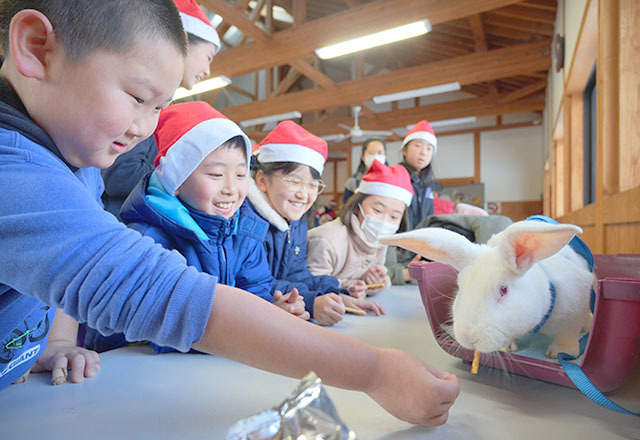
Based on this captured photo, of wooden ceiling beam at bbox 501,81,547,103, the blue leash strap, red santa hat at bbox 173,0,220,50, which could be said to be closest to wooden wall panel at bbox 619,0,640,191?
the blue leash strap

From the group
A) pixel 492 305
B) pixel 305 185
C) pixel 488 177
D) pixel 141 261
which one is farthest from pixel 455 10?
pixel 488 177

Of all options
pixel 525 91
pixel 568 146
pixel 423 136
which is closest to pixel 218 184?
pixel 423 136

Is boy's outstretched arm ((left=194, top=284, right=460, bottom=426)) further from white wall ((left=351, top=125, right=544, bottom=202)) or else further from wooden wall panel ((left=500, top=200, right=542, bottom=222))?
wooden wall panel ((left=500, top=200, right=542, bottom=222))

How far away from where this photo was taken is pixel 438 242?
0.67 m

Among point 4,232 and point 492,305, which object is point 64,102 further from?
point 492,305

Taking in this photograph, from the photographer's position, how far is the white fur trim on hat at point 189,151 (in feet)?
3.07

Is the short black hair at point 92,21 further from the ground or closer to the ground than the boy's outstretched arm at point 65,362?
further from the ground

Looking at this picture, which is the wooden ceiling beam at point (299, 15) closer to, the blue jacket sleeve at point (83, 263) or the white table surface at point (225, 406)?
the white table surface at point (225, 406)

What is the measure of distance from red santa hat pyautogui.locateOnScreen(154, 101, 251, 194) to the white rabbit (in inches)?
20.2

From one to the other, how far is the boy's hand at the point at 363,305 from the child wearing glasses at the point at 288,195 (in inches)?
1.3

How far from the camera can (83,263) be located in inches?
14.5

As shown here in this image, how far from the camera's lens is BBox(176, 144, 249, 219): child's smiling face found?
3.20 ft

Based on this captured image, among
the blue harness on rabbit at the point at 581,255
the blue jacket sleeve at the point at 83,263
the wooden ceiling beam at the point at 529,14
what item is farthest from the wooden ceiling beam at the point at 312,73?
the blue jacket sleeve at the point at 83,263

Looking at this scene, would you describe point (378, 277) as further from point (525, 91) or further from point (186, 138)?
point (525, 91)
